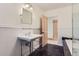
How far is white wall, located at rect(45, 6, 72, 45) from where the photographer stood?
147 inches

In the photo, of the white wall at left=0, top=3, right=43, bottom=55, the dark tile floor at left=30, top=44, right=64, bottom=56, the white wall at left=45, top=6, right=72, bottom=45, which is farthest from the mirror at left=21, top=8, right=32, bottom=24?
the white wall at left=45, top=6, right=72, bottom=45

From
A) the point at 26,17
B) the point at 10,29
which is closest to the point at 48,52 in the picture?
the point at 26,17

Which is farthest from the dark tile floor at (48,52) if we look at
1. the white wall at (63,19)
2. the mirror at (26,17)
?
the mirror at (26,17)

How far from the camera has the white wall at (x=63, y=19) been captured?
12.2 feet

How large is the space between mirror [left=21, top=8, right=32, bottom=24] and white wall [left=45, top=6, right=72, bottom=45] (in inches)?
44.9

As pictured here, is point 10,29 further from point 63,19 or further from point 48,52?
point 63,19

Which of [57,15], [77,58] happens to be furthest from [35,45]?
[77,58]

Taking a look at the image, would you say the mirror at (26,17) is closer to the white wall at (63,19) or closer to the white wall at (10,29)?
the white wall at (10,29)

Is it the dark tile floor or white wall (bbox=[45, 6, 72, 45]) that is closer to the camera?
the dark tile floor

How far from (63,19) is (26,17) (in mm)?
1903

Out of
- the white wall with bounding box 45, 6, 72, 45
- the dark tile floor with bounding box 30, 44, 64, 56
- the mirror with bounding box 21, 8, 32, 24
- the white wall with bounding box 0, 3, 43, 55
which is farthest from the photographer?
the white wall with bounding box 45, 6, 72, 45

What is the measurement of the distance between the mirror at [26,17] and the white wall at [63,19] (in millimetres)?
1139

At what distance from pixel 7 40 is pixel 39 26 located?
1701mm

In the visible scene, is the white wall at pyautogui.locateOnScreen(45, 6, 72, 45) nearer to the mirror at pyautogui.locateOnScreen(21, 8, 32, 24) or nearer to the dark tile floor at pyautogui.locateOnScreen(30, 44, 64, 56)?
the dark tile floor at pyautogui.locateOnScreen(30, 44, 64, 56)
